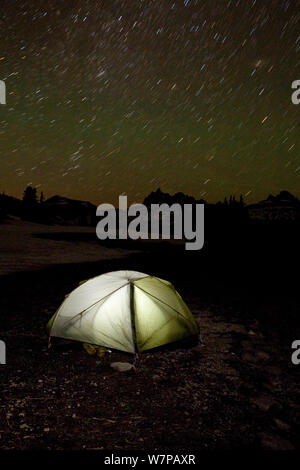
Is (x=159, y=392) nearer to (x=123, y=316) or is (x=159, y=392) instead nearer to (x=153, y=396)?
(x=153, y=396)

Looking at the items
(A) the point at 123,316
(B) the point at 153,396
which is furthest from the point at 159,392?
(A) the point at 123,316

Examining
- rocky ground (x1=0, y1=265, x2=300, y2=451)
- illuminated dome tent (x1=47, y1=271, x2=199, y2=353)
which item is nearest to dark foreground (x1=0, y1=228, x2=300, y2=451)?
rocky ground (x1=0, y1=265, x2=300, y2=451)

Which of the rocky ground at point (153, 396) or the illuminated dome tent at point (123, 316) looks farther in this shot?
the illuminated dome tent at point (123, 316)

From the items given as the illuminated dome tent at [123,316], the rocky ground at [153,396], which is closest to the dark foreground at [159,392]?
the rocky ground at [153,396]

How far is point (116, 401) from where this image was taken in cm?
496

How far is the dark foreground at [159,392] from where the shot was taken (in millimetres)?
4117

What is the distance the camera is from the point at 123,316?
635cm

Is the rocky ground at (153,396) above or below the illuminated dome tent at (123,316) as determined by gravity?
below

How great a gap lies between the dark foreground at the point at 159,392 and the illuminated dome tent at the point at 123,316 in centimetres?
41

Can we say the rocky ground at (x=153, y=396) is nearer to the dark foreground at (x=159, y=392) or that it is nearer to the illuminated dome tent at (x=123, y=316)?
the dark foreground at (x=159, y=392)

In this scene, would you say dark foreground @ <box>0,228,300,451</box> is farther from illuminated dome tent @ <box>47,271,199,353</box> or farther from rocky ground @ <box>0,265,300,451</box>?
illuminated dome tent @ <box>47,271,199,353</box>

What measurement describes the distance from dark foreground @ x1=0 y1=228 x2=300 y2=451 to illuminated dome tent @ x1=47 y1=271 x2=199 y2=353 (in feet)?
1.36

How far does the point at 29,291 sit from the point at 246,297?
8.78 metres
